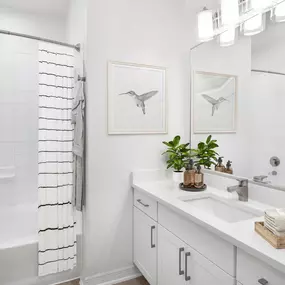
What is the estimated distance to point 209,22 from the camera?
1813mm

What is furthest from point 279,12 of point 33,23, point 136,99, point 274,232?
point 33,23

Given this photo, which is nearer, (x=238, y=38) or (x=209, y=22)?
(x=238, y=38)

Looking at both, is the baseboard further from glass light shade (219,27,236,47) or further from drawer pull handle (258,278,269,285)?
glass light shade (219,27,236,47)

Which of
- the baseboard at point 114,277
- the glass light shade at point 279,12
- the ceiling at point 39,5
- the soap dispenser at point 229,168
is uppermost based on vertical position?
the ceiling at point 39,5

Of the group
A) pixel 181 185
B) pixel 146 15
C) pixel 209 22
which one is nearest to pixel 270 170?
pixel 181 185

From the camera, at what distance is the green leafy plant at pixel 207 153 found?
187cm

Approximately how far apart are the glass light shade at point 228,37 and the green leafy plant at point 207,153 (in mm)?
717

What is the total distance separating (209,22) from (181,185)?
1.29 m

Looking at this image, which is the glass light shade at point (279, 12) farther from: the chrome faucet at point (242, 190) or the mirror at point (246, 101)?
the chrome faucet at point (242, 190)

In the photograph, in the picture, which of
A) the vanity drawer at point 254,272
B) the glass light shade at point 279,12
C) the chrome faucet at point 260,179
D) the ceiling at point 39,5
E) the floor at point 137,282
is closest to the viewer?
the vanity drawer at point 254,272

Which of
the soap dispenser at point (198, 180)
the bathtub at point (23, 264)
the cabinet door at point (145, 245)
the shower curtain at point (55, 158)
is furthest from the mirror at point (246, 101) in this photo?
the bathtub at point (23, 264)

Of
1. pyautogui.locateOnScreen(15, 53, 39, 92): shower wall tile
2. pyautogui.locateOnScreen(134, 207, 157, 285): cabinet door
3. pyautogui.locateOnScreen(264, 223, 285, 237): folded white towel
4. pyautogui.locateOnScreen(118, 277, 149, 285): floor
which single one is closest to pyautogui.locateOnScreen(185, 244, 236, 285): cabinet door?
pyautogui.locateOnScreen(264, 223, 285, 237): folded white towel

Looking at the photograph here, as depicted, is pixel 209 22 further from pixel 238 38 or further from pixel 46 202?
pixel 46 202

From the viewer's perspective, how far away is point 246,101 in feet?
5.15
